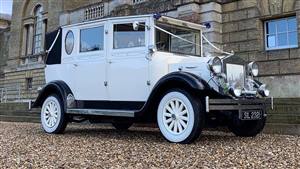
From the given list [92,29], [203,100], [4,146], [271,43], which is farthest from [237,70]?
[271,43]

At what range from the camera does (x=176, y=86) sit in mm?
6305

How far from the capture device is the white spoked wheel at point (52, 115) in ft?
26.7

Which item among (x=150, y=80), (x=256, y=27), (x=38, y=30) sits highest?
(x=38, y=30)

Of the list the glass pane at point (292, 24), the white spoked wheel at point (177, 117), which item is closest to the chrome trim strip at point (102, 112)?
the white spoked wheel at point (177, 117)

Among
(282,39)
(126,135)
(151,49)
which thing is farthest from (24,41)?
(151,49)

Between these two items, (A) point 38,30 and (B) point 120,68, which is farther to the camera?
(A) point 38,30

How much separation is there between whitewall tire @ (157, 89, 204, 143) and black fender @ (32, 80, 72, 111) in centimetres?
250

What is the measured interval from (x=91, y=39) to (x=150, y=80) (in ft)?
6.00

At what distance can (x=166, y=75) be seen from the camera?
634 centimetres

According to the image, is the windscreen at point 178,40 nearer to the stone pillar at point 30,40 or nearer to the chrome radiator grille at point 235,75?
the chrome radiator grille at point 235,75

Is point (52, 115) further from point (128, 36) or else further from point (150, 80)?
point (150, 80)

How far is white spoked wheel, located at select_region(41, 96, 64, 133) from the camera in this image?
320 inches

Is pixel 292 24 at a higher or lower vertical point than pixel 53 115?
higher

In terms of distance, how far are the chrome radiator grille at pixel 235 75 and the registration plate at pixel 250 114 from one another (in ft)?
1.70
